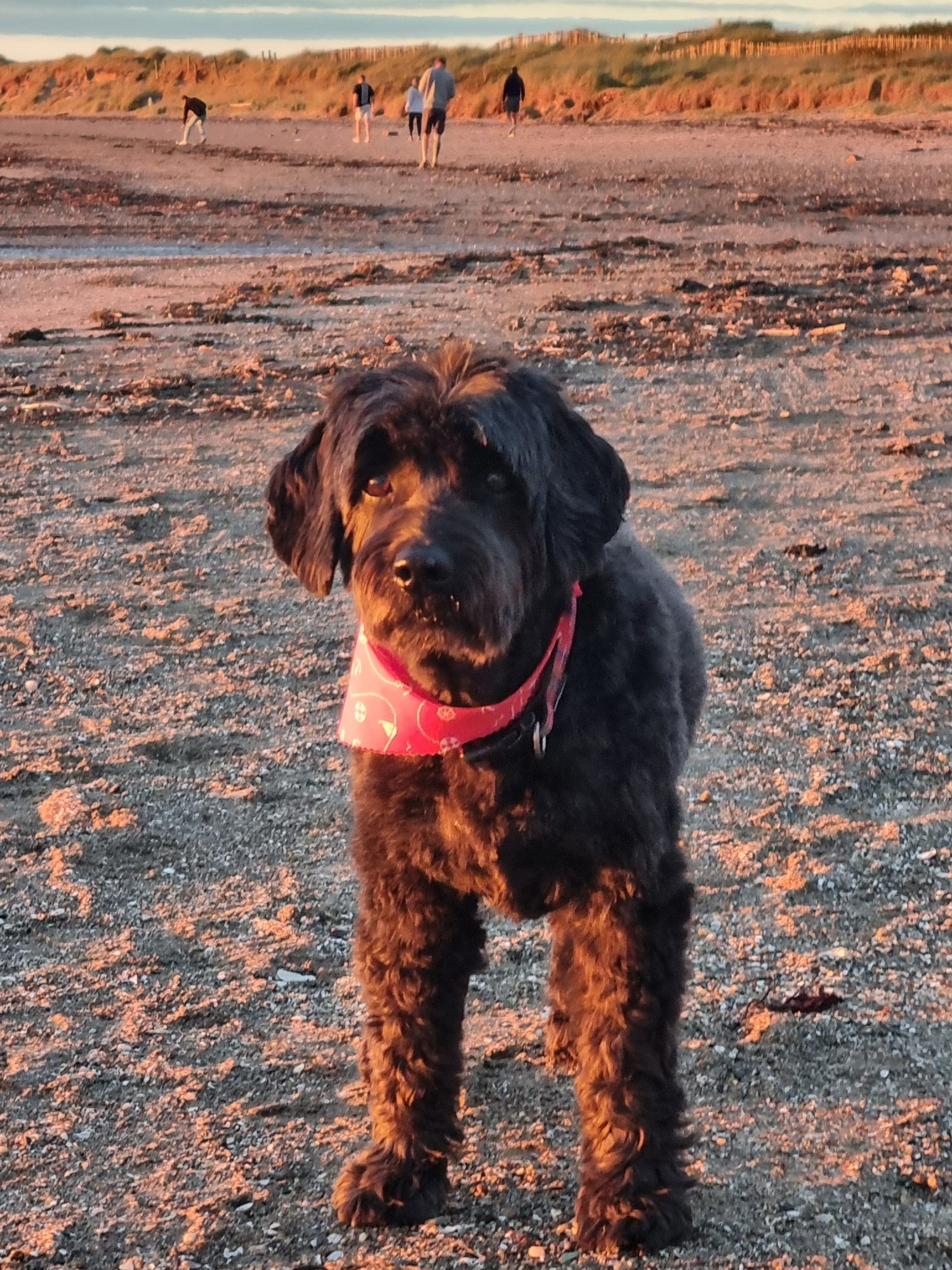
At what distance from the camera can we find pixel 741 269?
620 inches

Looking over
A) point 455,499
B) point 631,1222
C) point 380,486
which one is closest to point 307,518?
point 380,486

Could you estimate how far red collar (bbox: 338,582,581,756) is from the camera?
328cm

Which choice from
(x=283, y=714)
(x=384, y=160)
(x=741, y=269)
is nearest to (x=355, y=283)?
(x=741, y=269)

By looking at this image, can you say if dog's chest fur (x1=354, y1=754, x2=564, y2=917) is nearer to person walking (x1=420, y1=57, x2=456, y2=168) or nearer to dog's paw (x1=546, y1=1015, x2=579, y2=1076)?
dog's paw (x1=546, y1=1015, x2=579, y2=1076)

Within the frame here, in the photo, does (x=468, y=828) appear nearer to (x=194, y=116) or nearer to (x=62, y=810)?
(x=62, y=810)

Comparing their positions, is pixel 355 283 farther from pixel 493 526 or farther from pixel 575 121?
pixel 575 121

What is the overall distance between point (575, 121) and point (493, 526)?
4250 centimetres

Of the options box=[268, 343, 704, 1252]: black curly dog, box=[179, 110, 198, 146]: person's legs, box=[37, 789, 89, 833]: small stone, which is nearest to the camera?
box=[268, 343, 704, 1252]: black curly dog

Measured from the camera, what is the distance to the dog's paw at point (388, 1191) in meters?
3.52

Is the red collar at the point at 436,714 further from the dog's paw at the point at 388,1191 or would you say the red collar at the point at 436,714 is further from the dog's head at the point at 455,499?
the dog's paw at the point at 388,1191

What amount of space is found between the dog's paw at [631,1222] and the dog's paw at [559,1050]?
572mm

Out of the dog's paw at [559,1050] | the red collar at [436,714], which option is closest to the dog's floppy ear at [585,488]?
the red collar at [436,714]

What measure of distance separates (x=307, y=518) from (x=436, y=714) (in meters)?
0.58

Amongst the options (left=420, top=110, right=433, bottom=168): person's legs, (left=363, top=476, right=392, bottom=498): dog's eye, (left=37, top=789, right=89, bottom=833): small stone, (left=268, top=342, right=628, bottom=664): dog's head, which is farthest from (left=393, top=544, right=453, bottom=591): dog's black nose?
(left=420, top=110, right=433, bottom=168): person's legs
